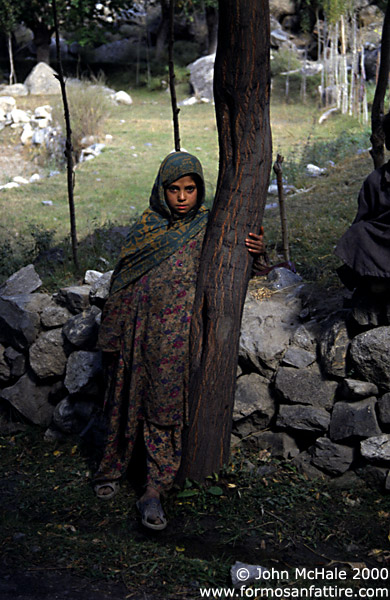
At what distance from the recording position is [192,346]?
11.1 feet

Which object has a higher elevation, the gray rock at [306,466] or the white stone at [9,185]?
the white stone at [9,185]

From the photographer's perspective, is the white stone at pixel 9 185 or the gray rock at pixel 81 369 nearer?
the gray rock at pixel 81 369

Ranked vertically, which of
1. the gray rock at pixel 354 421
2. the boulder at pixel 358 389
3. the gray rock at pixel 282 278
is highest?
the gray rock at pixel 282 278

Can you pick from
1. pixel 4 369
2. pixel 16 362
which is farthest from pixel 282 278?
pixel 4 369

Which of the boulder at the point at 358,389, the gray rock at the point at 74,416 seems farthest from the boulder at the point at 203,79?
the boulder at the point at 358,389

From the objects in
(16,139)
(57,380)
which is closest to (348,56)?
(16,139)

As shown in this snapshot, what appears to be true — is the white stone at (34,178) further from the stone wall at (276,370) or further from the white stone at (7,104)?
the stone wall at (276,370)

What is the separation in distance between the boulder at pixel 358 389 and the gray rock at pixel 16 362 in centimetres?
239

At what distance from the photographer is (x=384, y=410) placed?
11.1ft

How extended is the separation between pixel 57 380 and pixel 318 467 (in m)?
2.04

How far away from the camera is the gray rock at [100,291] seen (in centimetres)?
450

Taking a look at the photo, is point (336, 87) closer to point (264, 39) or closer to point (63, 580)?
point (264, 39)

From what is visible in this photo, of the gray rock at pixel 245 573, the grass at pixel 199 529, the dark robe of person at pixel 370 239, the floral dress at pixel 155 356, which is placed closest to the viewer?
the gray rock at pixel 245 573

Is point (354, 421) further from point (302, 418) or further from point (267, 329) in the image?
point (267, 329)
